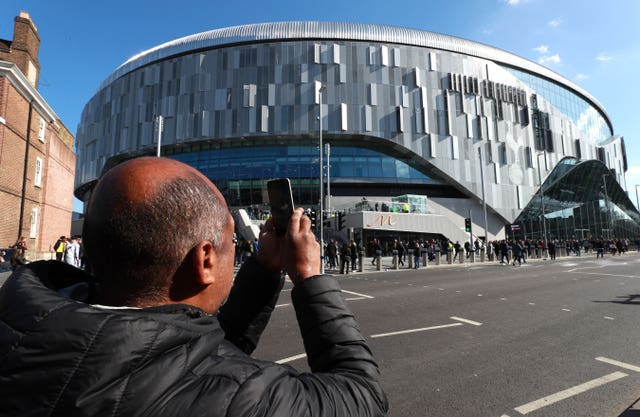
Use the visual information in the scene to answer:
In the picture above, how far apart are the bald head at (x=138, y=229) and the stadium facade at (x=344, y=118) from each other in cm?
3714

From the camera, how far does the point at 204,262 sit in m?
1.07

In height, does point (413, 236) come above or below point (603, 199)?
below

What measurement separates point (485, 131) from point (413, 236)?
2029cm

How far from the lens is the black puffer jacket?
0.69 metres

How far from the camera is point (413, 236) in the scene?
113 ft

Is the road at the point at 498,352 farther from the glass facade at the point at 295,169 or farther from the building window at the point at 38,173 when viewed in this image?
the glass facade at the point at 295,169

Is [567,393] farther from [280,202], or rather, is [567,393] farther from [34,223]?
[34,223]

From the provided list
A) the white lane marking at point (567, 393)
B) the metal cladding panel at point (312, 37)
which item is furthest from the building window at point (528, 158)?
the white lane marking at point (567, 393)

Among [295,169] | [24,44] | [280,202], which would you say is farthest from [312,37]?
[280,202]

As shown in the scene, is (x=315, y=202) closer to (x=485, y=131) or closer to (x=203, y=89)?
(x=203, y=89)

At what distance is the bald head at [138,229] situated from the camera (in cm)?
96

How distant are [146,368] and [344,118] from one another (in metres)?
40.9

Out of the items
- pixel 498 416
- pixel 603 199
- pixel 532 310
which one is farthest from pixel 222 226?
pixel 603 199

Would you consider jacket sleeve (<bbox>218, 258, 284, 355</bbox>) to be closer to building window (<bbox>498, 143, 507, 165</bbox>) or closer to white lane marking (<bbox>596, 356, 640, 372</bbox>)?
white lane marking (<bbox>596, 356, 640, 372</bbox>)
